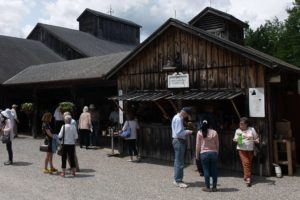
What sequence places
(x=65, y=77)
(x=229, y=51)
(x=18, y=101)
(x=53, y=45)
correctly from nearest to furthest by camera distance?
(x=229, y=51)
(x=65, y=77)
(x=18, y=101)
(x=53, y=45)

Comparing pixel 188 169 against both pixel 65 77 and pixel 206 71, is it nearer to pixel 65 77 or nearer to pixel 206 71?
pixel 206 71

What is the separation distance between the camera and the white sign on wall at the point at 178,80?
37.2 ft

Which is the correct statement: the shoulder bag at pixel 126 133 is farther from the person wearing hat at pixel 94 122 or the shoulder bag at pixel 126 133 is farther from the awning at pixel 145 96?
the person wearing hat at pixel 94 122

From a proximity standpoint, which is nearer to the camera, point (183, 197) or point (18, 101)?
point (183, 197)

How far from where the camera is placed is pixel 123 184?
8844 millimetres

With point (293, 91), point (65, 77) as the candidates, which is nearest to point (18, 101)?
point (65, 77)

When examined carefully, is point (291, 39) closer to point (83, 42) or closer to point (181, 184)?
point (83, 42)

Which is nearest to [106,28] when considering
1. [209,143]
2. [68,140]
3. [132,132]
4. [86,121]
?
[86,121]

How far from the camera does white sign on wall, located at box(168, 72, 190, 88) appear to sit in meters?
11.4

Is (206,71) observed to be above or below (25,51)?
below

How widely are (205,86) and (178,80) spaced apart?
93cm

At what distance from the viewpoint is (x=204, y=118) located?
9.66 meters

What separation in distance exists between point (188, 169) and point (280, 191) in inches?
121

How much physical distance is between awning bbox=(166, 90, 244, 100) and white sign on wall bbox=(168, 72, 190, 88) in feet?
0.86
